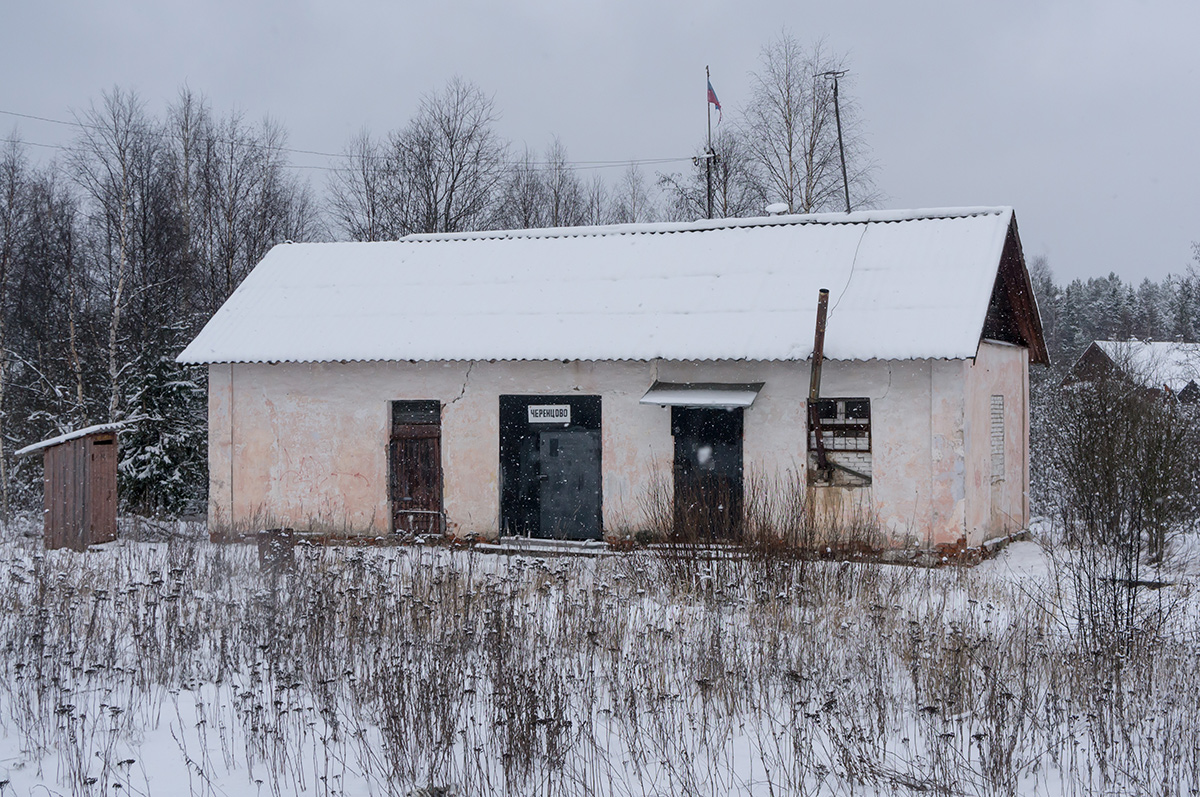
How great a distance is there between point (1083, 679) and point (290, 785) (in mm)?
4697

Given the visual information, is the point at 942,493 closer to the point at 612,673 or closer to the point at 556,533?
the point at 556,533

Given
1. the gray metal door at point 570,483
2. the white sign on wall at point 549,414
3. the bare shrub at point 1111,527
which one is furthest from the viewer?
the white sign on wall at point 549,414

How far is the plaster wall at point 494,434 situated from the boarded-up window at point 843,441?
0.14 meters

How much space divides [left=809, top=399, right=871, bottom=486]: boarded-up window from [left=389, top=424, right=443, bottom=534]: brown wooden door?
5.50m

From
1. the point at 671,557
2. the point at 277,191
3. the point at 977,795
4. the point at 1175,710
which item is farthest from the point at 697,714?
the point at 277,191

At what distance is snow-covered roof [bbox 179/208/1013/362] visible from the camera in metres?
13.5

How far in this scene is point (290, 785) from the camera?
17.6 ft

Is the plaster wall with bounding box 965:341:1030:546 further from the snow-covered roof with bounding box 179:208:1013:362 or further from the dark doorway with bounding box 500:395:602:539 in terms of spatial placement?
the dark doorway with bounding box 500:395:602:539

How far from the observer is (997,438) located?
49.0 ft

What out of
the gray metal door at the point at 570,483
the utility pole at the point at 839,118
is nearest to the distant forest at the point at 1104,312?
the utility pole at the point at 839,118

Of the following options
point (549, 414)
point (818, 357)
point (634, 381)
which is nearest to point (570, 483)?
point (549, 414)

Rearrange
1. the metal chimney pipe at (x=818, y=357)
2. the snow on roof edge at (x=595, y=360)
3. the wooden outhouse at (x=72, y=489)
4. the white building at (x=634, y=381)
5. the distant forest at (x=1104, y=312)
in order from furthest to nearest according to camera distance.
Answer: the distant forest at (x=1104, y=312) → the wooden outhouse at (x=72, y=489) → the white building at (x=634, y=381) → the metal chimney pipe at (x=818, y=357) → the snow on roof edge at (x=595, y=360)

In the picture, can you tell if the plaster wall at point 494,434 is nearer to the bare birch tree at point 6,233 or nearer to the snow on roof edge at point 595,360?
the snow on roof edge at point 595,360

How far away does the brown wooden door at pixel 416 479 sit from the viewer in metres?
15.4
